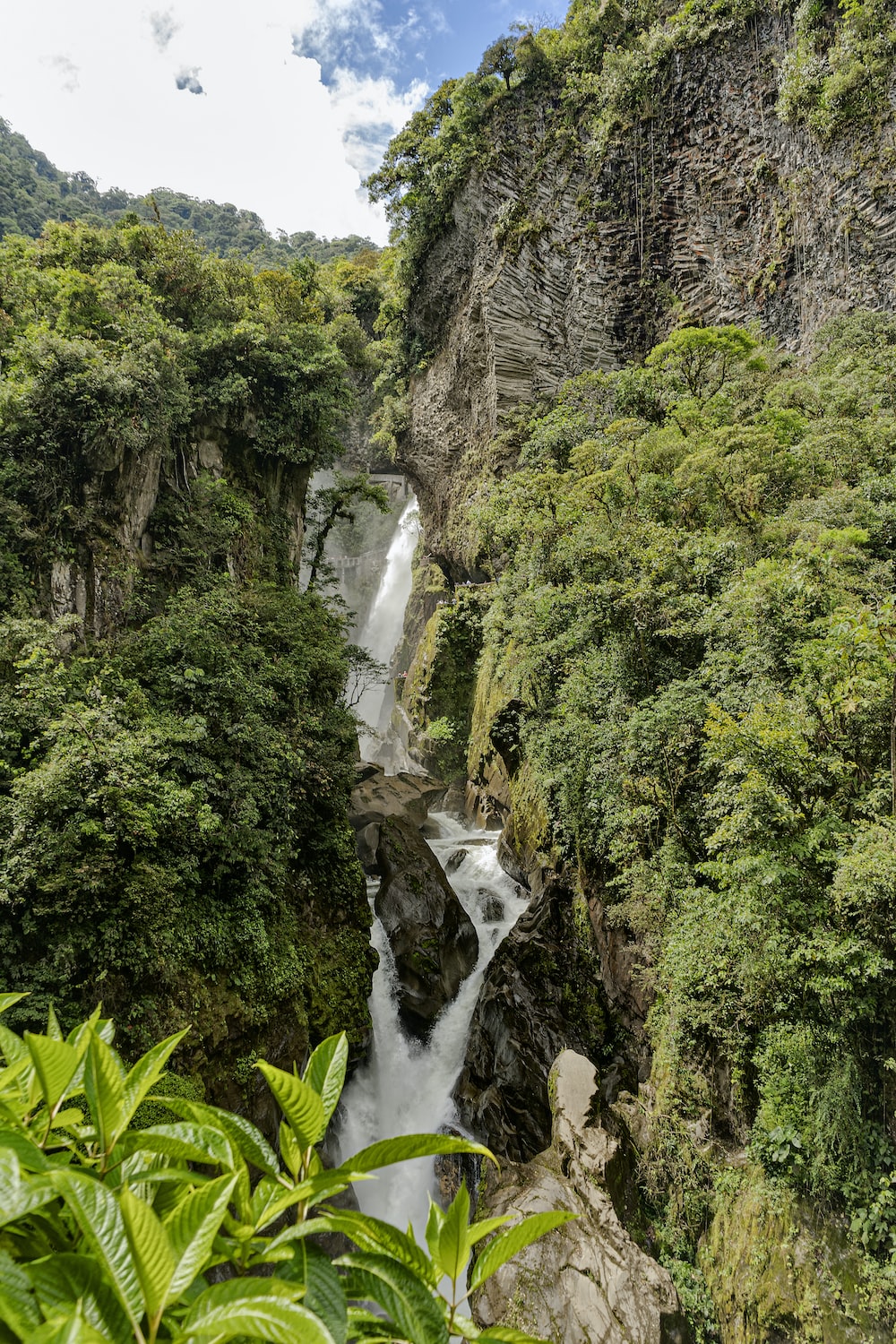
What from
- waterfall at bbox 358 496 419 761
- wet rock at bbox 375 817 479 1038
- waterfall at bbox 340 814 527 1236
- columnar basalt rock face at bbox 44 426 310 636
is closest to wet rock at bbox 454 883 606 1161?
waterfall at bbox 340 814 527 1236

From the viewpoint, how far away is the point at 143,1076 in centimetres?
118

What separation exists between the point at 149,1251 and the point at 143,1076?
0.51m

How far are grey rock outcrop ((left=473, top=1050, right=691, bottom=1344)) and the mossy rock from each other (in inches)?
24.0

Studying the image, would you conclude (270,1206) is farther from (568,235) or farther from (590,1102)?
(568,235)

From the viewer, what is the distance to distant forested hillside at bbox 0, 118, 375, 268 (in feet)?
97.8

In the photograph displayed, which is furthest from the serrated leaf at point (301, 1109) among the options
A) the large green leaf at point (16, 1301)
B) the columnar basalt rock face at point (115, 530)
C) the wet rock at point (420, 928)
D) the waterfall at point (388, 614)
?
the waterfall at point (388, 614)

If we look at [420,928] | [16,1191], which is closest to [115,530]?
[420,928]

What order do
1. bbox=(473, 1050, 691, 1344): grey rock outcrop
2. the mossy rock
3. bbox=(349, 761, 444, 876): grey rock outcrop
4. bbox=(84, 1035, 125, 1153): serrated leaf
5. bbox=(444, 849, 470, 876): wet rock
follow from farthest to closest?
1. bbox=(444, 849, 470, 876): wet rock
2. bbox=(349, 761, 444, 876): grey rock outcrop
3. bbox=(473, 1050, 691, 1344): grey rock outcrop
4. the mossy rock
5. bbox=(84, 1035, 125, 1153): serrated leaf

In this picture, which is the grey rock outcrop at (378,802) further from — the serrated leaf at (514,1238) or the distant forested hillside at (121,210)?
the distant forested hillside at (121,210)

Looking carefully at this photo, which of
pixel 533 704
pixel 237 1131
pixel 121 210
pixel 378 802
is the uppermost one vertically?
pixel 121 210

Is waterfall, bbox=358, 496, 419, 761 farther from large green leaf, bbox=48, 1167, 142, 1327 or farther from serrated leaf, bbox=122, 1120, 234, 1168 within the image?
large green leaf, bbox=48, 1167, 142, 1327

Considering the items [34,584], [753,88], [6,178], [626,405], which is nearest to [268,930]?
[34,584]

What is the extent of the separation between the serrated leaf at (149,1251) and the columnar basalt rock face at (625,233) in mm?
20068

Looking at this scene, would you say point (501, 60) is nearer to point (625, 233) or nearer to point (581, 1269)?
point (625, 233)
